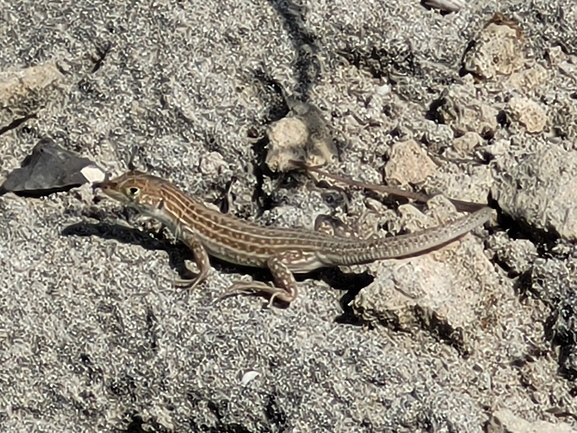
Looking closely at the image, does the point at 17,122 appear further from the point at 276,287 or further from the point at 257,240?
the point at 276,287

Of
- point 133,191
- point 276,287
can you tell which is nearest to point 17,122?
point 133,191

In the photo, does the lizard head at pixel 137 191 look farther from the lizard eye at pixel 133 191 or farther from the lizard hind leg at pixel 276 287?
the lizard hind leg at pixel 276 287

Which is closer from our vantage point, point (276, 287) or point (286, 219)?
point (276, 287)

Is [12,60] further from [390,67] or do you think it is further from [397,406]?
→ [397,406]

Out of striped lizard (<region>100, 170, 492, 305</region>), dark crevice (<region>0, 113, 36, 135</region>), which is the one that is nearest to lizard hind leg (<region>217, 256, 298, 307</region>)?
striped lizard (<region>100, 170, 492, 305</region>)

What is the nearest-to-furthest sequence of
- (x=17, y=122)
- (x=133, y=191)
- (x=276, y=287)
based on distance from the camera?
(x=276, y=287) → (x=133, y=191) → (x=17, y=122)

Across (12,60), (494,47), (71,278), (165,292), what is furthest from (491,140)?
(12,60)
